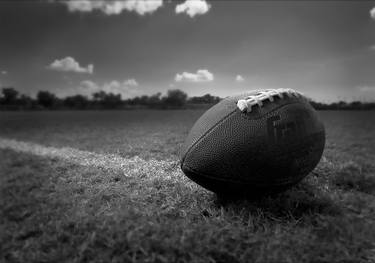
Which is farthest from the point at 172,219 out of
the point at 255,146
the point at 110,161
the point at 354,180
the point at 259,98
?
the point at 110,161

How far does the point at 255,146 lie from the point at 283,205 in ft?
2.21

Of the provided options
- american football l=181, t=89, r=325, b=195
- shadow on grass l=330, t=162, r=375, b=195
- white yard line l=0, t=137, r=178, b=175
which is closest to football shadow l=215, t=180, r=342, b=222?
american football l=181, t=89, r=325, b=195

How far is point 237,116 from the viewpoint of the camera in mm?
2281

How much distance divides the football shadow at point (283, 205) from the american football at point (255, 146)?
0.46 ft

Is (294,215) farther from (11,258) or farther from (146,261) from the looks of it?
(11,258)

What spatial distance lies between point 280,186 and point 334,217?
1.58 feet

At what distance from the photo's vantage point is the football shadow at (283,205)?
228cm

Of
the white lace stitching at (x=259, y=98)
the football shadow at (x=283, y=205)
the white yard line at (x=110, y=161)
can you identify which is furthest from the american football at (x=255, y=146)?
the white yard line at (x=110, y=161)

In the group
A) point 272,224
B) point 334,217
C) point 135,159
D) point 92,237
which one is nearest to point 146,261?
point 92,237

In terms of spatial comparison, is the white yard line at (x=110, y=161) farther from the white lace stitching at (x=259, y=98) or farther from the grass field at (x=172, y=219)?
the white lace stitching at (x=259, y=98)

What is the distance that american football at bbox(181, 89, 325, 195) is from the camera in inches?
84.7

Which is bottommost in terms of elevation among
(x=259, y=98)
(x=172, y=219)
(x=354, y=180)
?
(x=172, y=219)

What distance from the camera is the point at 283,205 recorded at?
2396 mm

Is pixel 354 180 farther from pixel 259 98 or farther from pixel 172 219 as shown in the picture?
pixel 172 219
